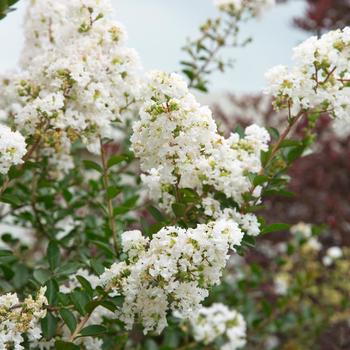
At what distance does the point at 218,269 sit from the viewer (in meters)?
1.38

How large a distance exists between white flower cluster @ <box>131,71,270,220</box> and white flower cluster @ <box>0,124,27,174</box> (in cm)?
28

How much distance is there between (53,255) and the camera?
1894 millimetres

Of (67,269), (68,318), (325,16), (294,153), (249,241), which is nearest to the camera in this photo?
(68,318)

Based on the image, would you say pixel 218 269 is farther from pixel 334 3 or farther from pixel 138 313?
pixel 334 3

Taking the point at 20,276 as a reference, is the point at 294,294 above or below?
above

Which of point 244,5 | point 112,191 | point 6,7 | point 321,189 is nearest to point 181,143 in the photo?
point 112,191

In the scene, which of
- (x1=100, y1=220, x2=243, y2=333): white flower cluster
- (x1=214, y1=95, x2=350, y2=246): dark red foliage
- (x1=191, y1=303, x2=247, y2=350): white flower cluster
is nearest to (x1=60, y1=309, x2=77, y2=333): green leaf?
(x1=100, y1=220, x2=243, y2=333): white flower cluster

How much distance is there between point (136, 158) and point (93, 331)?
1.64 ft

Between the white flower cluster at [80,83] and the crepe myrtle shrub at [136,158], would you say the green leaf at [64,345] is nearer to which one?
the crepe myrtle shrub at [136,158]

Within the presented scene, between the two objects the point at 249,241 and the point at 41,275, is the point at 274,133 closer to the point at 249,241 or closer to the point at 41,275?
the point at 249,241

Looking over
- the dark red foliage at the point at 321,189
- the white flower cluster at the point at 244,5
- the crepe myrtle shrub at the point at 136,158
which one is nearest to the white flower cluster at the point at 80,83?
the crepe myrtle shrub at the point at 136,158

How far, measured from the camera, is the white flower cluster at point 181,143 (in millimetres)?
1475

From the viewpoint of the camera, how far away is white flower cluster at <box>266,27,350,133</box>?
160 cm

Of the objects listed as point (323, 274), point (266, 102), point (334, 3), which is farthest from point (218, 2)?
point (266, 102)
